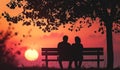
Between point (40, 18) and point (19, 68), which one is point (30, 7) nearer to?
point (40, 18)

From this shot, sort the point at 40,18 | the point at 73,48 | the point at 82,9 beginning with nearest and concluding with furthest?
1. the point at 73,48
2. the point at 82,9
3. the point at 40,18

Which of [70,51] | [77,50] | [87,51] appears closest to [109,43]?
[87,51]

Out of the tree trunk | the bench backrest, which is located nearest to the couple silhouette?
the bench backrest

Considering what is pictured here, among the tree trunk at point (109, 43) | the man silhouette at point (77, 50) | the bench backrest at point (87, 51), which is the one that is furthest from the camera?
the tree trunk at point (109, 43)

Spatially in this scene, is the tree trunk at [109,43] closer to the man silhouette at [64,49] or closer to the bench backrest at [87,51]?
the bench backrest at [87,51]

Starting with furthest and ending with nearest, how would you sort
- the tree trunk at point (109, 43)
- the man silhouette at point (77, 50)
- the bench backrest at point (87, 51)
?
1. the tree trunk at point (109, 43)
2. the bench backrest at point (87, 51)
3. the man silhouette at point (77, 50)

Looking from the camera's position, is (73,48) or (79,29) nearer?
(73,48)

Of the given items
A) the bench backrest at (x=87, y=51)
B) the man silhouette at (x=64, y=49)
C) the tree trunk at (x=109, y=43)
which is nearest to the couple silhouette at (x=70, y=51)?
the man silhouette at (x=64, y=49)

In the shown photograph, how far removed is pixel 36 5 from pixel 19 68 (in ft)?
14.4

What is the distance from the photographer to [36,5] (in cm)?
2483

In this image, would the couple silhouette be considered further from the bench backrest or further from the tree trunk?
the tree trunk

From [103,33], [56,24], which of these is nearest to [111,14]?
[103,33]

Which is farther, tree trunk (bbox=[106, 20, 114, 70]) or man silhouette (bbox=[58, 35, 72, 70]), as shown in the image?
tree trunk (bbox=[106, 20, 114, 70])

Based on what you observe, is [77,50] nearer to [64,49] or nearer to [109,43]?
[64,49]
